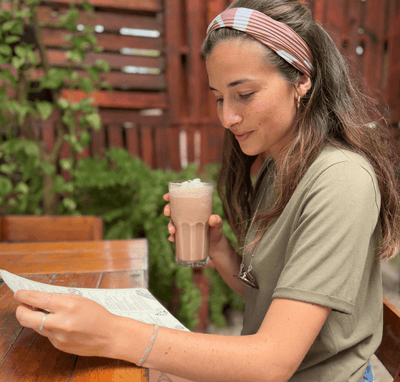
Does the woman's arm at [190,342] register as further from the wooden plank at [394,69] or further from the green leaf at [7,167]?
the wooden plank at [394,69]

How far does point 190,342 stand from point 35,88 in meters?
2.34

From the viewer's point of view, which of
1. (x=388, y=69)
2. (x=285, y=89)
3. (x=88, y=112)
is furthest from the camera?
(x=388, y=69)

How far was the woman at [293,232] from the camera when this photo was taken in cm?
72

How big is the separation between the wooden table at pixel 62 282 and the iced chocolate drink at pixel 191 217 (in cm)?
18

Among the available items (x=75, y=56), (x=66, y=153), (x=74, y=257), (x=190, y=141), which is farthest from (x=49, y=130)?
(x=74, y=257)

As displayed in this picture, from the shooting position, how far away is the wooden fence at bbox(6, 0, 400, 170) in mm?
3182

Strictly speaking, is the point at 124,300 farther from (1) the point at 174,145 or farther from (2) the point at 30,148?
(1) the point at 174,145

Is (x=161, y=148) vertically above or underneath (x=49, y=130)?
underneath

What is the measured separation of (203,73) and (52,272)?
279 centimetres

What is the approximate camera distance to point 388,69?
4.04 meters

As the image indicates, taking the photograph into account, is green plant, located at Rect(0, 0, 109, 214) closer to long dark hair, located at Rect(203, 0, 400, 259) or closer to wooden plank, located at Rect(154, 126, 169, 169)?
wooden plank, located at Rect(154, 126, 169, 169)

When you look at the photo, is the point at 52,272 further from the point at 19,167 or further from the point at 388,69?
the point at 388,69

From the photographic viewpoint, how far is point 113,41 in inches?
127

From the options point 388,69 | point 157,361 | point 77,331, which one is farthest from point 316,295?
point 388,69
